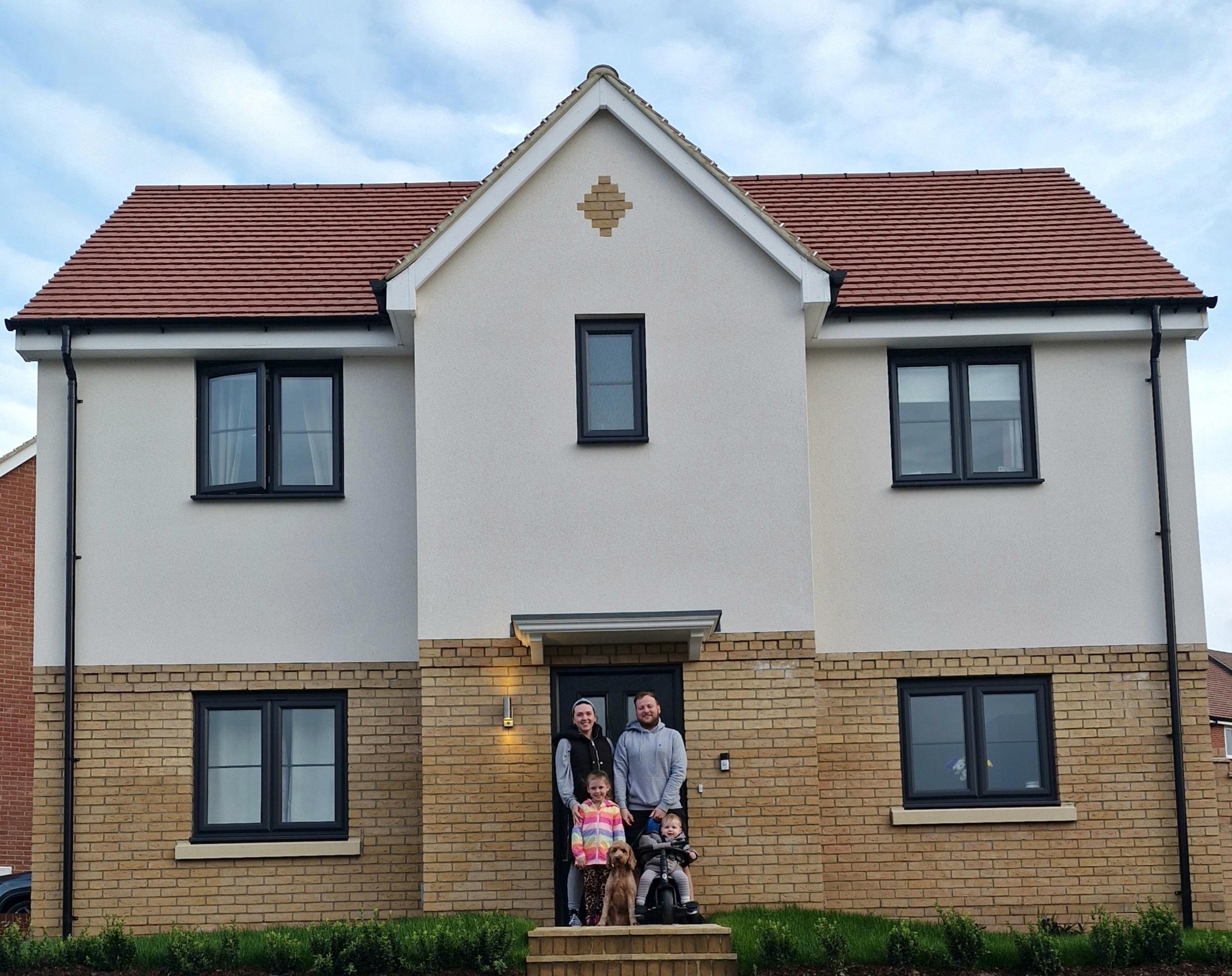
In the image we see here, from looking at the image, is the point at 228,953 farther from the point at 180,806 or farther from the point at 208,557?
the point at 208,557

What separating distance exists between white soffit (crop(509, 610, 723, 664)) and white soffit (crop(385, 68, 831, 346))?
10.0 feet

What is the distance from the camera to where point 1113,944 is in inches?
456

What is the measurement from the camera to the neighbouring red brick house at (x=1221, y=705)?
33781 mm

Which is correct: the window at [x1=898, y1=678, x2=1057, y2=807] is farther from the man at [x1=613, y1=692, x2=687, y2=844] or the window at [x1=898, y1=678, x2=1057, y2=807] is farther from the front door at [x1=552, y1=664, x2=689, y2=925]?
the man at [x1=613, y1=692, x2=687, y2=844]

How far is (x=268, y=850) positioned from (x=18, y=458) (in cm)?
1363

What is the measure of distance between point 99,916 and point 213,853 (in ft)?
3.95

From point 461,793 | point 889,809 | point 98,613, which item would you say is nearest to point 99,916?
point 98,613

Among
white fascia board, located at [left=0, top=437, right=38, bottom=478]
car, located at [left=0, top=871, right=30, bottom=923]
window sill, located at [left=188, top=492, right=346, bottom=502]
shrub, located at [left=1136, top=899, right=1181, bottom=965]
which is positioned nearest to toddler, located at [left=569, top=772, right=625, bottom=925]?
shrub, located at [left=1136, top=899, right=1181, bottom=965]

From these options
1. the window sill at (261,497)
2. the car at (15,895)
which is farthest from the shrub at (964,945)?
the car at (15,895)

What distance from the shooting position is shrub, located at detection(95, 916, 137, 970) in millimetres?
11859

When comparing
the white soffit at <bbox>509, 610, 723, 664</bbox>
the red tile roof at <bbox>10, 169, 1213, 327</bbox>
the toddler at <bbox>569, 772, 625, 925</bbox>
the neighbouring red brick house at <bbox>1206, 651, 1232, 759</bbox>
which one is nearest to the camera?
the toddler at <bbox>569, 772, 625, 925</bbox>

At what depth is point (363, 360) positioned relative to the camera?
15.3 metres

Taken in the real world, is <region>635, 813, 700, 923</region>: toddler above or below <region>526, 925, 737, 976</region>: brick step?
above

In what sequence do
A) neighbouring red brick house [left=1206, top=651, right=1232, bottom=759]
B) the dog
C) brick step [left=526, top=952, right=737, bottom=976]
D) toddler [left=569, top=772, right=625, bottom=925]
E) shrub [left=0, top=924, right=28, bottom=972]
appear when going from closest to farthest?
brick step [left=526, top=952, right=737, bottom=976] → the dog → shrub [left=0, top=924, right=28, bottom=972] → toddler [left=569, top=772, right=625, bottom=925] → neighbouring red brick house [left=1206, top=651, right=1232, bottom=759]
